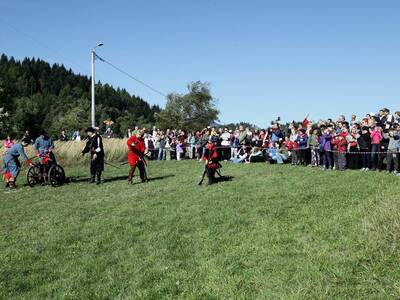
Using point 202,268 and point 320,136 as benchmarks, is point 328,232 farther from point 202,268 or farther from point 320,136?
point 320,136

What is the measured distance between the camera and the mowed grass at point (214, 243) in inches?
253

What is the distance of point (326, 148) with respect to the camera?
17.3 m

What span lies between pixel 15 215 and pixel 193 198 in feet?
15.0

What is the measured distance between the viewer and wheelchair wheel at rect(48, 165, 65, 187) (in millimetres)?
17847

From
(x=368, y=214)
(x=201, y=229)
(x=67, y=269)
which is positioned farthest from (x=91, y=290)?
(x=368, y=214)

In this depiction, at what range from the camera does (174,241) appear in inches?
349

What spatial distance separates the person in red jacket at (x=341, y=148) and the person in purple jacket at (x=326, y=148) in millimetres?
206

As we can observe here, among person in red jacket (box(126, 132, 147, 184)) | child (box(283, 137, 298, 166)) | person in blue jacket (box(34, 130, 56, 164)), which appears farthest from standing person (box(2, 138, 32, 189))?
child (box(283, 137, 298, 166))

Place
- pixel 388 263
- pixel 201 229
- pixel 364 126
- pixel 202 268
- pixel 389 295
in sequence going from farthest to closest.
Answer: pixel 364 126
pixel 201 229
pixel 202 268
pixel 388 263
pixel 389 295

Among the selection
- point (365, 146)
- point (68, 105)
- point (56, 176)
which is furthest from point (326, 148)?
point (68, 105)

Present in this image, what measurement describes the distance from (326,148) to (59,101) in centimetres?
10778

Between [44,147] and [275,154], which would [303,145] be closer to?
[275,154]

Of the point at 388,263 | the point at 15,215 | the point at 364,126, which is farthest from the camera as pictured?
the point at 364,126

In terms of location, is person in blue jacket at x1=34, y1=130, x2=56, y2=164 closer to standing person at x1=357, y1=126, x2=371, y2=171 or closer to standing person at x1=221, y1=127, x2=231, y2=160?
standing person at x1=221, y1=127, x2=231, y2=160
